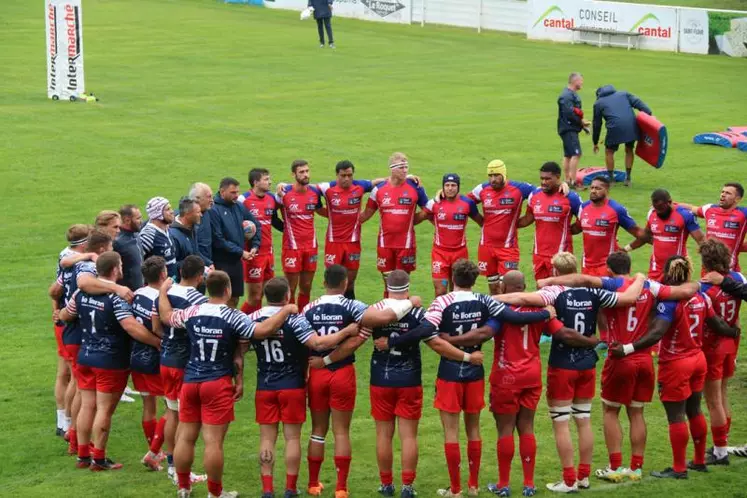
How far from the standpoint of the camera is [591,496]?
11539 millimetres

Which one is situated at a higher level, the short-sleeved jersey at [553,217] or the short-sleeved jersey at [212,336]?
the short-sleeved jersey at [553,217]

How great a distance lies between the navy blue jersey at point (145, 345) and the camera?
11.8 metres

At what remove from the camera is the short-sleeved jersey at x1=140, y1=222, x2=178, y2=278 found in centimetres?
1394

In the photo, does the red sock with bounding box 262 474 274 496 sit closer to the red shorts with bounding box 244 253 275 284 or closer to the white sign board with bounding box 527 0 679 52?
the red shorts with bounding box 244 253 275 284

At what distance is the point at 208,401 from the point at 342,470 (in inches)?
57.4

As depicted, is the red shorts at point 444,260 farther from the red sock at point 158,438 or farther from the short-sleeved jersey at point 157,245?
the red sock at point 158,438

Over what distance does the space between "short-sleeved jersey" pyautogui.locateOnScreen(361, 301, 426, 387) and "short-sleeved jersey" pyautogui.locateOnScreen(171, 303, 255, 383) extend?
1.29m

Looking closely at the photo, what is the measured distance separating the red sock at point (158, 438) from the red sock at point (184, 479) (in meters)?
0.72

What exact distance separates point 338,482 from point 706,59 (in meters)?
32.9

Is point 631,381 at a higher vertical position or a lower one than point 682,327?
lower

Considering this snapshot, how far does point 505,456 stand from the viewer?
1149 centimetres

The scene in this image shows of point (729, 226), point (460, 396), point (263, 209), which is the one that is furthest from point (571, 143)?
point (460, 396)

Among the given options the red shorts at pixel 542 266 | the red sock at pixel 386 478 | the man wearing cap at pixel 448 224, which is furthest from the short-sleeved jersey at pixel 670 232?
the red sock at pixel 386 478

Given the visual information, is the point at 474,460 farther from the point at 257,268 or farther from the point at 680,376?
the point at 257,268
